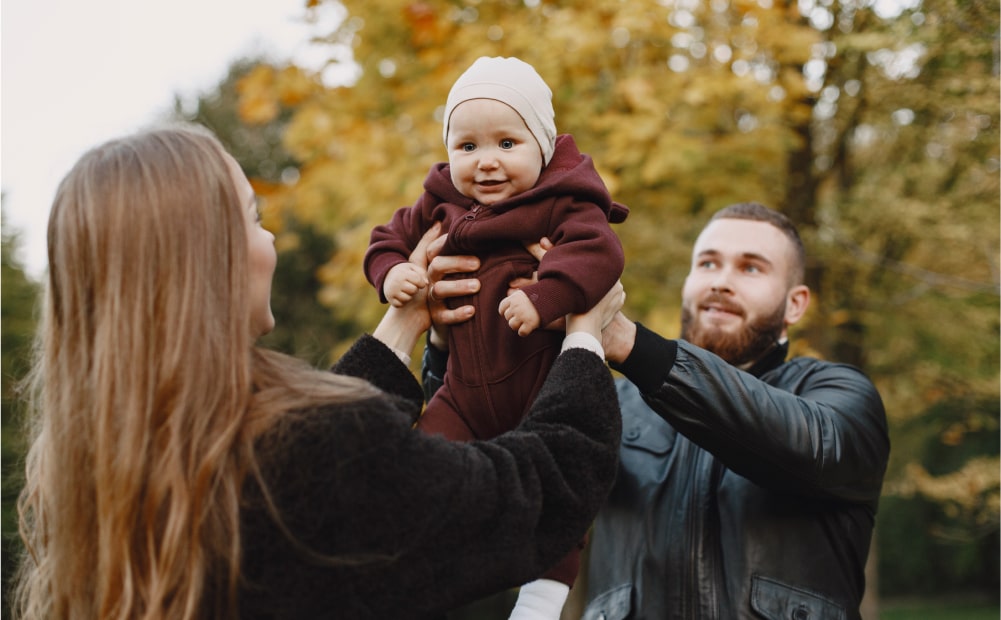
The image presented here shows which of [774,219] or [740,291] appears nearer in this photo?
[740,291]

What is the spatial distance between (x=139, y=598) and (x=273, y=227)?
500 cm

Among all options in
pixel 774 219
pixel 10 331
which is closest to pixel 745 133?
pixel 774 219

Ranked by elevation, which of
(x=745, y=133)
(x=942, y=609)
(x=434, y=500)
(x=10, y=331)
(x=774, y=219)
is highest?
(x=745, y=133)

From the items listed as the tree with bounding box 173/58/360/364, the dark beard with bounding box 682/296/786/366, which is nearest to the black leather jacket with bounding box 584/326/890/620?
the dark beard with bounding box 682/296/786/366

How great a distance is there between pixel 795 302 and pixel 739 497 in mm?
935

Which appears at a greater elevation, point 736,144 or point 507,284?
point 736,144

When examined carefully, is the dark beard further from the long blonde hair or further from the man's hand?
the long blonde hair

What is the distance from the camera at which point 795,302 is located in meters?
3.28

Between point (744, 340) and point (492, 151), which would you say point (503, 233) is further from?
point (744, 340)

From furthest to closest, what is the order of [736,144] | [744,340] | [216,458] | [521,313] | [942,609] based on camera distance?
[942,609] < [736,144] < [744,340] < [521,313] < [216,458]

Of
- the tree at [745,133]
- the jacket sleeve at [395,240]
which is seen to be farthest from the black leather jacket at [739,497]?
the tree at [745,133]

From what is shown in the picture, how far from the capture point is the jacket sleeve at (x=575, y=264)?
79.7 inches

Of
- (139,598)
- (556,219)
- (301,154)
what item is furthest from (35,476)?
(301,154)

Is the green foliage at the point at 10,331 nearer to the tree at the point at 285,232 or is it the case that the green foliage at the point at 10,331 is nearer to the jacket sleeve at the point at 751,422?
Answer: the tree at the point at 285,232
